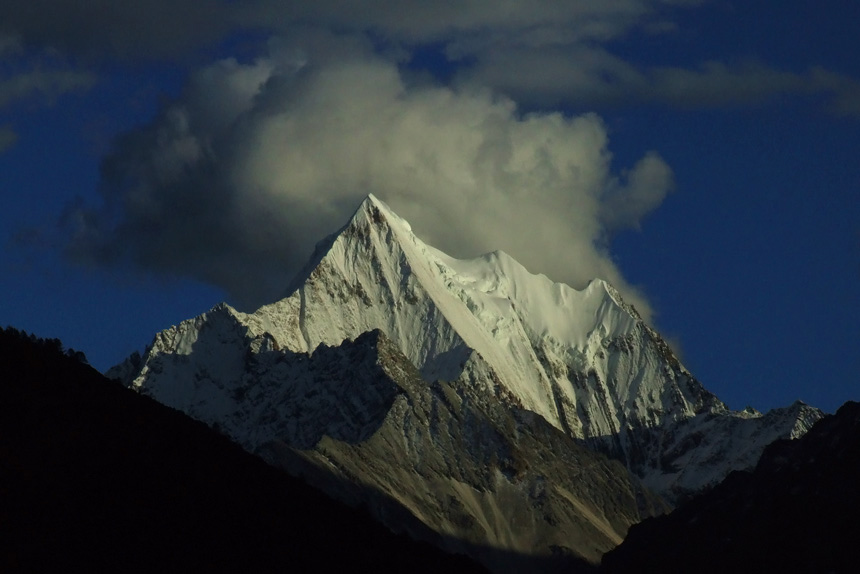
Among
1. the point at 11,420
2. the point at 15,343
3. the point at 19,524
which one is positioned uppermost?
the point at 15,343

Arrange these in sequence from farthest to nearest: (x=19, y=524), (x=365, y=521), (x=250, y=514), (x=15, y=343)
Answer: (x=365, y=521)
(x=15, y=343)
(x=250, y=514)
(x=19, y=524)

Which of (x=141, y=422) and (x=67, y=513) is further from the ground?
(x=141, y=422)

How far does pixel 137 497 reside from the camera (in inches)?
5650

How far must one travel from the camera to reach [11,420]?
147000 millimetres

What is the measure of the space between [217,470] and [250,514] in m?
8.86

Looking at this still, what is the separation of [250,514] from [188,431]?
18.6 m

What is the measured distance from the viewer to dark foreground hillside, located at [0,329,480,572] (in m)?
131

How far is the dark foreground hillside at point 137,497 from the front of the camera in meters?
131

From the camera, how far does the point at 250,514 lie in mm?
154875

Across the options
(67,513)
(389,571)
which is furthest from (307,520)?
(67,513)

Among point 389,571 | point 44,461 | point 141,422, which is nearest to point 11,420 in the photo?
point 44,461

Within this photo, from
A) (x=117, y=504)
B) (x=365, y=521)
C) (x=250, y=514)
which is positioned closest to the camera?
(x=117, y=504)

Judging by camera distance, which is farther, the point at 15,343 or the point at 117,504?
the point at 15,343

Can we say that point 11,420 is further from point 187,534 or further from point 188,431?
point 188,431
